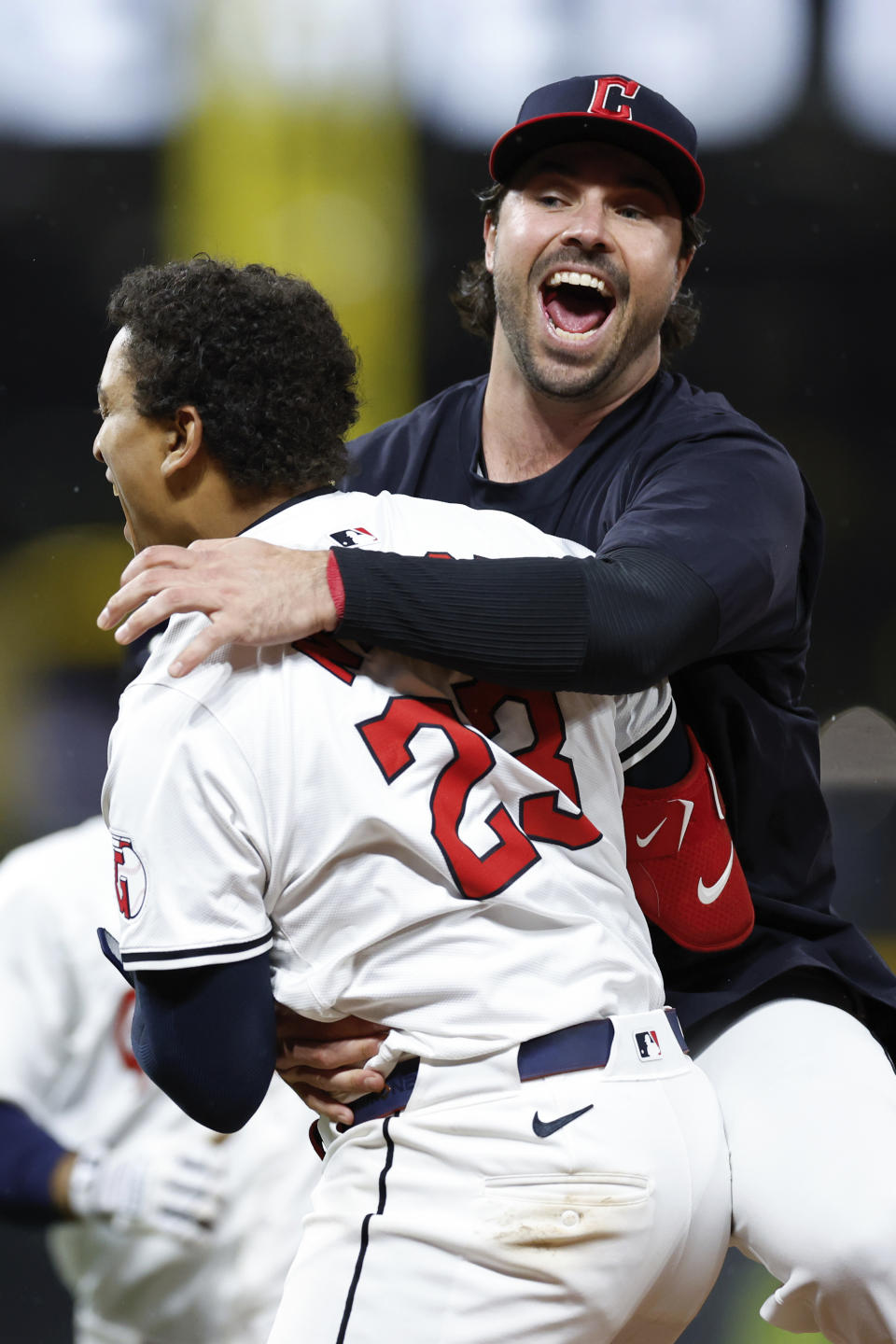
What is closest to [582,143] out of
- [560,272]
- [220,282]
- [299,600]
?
[560,272]

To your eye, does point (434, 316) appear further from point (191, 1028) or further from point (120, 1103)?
point (191, 1028)

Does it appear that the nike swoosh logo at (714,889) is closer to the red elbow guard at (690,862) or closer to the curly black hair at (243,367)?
the red elbow guard at (690,862)

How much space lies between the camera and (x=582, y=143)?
1.57 metres

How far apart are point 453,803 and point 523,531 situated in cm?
28

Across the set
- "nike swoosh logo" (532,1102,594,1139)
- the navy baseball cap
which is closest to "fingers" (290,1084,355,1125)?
"nike swoosh logo" (532,1102,594,1139)

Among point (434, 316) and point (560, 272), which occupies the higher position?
point (560, 272)

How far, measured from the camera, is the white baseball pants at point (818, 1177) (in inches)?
46.7

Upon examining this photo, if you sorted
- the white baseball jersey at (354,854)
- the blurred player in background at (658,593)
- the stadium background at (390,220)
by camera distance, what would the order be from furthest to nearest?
the stadium background at (390,220) < the blurred player in background at (658,593) < the white baseball jersey at (354,854)

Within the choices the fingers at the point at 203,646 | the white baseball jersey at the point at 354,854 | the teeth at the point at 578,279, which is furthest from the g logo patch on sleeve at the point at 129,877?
the teeth at the point at 578,279

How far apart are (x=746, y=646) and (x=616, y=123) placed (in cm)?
60

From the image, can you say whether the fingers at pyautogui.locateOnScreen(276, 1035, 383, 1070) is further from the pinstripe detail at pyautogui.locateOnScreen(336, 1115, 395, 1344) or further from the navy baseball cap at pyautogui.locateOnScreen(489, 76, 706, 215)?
the navy baseball cap at pyautogui.locateOnScreen(489, 76, 706, 215)

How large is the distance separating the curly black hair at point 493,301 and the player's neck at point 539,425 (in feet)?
0.69

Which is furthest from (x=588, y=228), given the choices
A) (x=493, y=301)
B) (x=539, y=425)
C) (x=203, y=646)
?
Result: (x=203, y=646)

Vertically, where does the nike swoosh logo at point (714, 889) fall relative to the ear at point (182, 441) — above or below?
below
